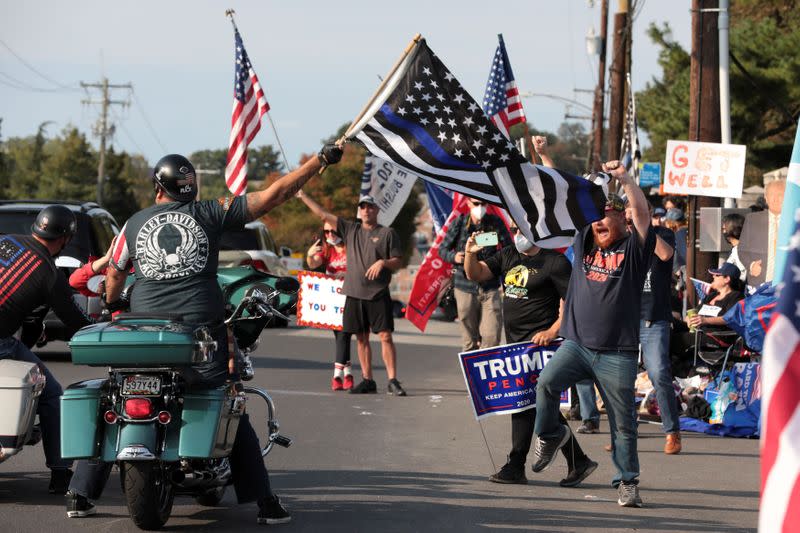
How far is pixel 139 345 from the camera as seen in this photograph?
6.27 m

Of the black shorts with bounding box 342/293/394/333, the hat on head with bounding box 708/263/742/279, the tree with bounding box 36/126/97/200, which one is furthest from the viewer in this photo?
the tree with bounding box 36/126/97/200

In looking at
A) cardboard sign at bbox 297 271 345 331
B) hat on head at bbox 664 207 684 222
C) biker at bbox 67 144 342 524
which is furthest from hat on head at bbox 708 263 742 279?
biker at bbox 67 144 342 524

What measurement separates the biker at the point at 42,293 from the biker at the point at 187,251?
0.77m

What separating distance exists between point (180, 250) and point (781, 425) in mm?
4332

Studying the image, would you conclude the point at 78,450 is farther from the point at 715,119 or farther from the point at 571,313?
the point at 715,119

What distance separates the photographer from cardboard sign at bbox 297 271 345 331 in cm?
1520

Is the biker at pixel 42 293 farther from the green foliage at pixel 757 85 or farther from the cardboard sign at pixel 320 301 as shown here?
the green foliage at pixel 757 85

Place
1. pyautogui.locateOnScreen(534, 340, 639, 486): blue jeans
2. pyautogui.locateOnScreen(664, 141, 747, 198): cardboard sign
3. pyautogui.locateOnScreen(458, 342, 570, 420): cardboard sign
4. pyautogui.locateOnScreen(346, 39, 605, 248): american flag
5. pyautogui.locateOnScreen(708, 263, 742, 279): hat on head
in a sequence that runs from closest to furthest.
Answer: pyautogui.locateOnScreen(534, 340, 639, 486): blue jeans, pyautogui.locateOnScreen(346, 39, 605, 248): american flag, pyautogui.locateOnScreen(458, 342, 570, 420): cardboard sign, pyautogui.locateOnScreen(708, 263, 742, 279): hat on head, pyautogui.locateOnScreen(664, 141, 747, 198): cardboard sign

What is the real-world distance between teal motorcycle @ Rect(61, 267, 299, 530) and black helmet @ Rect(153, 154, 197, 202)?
2.26ft

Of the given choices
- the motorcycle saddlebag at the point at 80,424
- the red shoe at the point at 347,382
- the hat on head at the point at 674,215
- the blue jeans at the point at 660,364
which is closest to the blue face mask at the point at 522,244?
the blue jeans at the point at 660,364

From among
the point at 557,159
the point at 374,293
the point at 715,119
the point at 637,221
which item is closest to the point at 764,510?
the point at 637,221

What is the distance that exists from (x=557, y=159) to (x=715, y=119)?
112518mm

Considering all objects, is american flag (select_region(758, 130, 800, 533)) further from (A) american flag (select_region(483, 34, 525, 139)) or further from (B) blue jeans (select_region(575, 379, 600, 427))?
(A) american flag (select_region(483, 34, 525, 139))

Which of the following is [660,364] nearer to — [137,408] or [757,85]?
[137,408]
